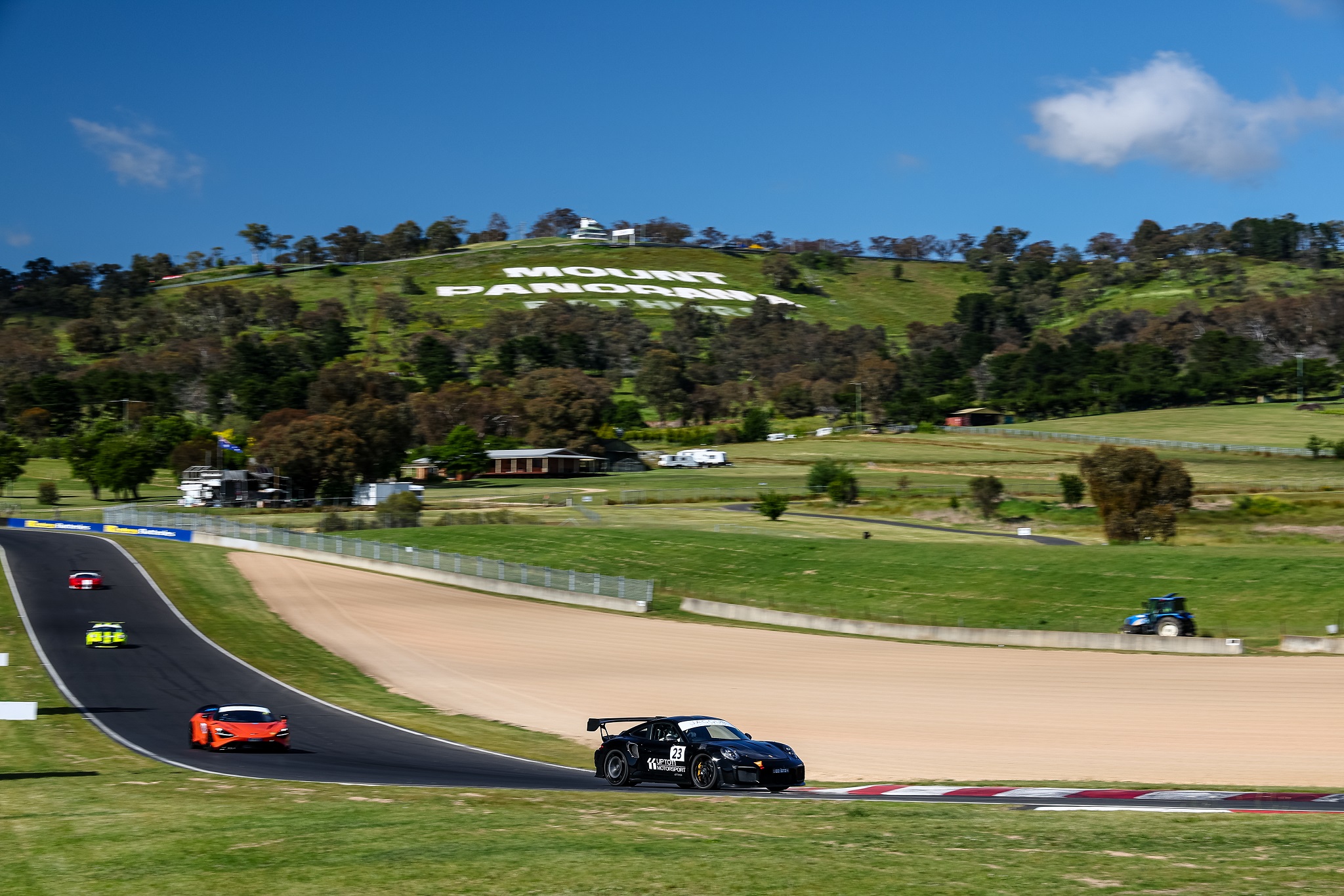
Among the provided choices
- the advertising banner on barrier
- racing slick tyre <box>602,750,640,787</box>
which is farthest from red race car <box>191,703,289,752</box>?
the advertising banner on barrier

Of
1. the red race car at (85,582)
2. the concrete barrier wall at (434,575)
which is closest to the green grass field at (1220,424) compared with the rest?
the concrete barrier wall at (434,575)

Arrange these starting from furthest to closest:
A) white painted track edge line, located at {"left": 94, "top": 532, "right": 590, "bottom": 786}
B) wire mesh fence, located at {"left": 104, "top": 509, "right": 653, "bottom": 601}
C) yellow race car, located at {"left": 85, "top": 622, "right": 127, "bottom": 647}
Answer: wire mesh fence, located at {"left": 104, "top": 509, "right": 653, "bottom": 601} < yellow race car, located at {"left": 85, "top": 622, "right": 127, "bottom": 647} < white painted track edge line, located at {"left": 94, "top": 532, "right": 590, "bottom": 786}

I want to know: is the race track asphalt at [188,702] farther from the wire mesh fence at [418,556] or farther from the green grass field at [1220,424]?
the green grass field at [1220,424]

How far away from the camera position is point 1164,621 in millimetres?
44250

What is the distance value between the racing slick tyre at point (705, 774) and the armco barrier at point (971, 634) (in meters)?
26.0

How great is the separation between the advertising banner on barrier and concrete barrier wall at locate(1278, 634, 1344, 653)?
60.7 m

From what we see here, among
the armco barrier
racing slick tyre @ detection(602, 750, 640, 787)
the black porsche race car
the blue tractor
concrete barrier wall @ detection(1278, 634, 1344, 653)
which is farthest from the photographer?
the blue tractor

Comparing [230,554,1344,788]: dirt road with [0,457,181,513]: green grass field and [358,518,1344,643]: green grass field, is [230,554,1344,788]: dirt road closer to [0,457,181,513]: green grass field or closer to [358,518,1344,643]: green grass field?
[358,518,1344,643]: green grass field

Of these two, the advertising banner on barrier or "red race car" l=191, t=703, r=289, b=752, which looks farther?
the advertising banner on barrier

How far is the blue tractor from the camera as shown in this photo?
4403 centimetres

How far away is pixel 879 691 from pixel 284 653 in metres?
21.4

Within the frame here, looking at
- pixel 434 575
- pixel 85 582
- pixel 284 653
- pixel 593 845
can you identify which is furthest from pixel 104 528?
pixel 593 845

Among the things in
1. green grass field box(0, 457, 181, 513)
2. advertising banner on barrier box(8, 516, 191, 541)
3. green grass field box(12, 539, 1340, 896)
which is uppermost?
green grass field box(0, 457, 181, 513)

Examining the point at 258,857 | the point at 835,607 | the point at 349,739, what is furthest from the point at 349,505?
the point at 258,857
